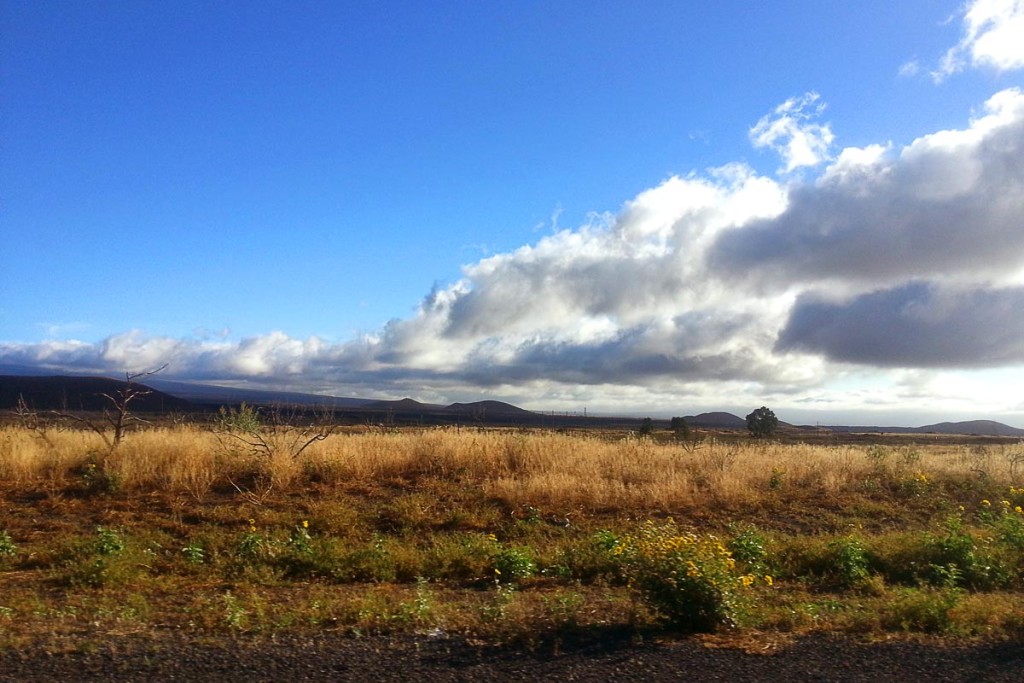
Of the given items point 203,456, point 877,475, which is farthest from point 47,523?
point 877,475

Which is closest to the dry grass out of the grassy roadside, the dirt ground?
the grassy roadside

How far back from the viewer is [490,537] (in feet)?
34.7

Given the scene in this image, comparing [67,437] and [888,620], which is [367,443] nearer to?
[67,437]

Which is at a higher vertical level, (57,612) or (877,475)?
(877,475)

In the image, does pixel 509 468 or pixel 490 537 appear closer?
pixel 490 537

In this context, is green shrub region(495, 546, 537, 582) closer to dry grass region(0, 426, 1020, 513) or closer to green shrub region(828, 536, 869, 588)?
dry grass region(0, 426, 1020, 513)

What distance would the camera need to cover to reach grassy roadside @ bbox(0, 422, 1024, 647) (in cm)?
659

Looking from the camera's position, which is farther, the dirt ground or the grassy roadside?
the grassy roadside

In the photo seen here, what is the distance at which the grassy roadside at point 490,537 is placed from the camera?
6586 mm

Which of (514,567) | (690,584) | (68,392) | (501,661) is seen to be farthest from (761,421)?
(68,392)

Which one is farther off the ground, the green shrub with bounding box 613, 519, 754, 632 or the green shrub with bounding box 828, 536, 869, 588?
the green shrub with bounding box 613, 519, 754, 632

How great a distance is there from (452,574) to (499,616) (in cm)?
266

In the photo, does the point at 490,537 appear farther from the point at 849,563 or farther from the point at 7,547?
the point at 7,547

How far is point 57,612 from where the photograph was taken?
6.85 metres
